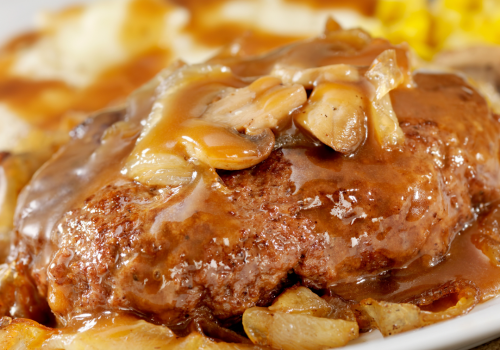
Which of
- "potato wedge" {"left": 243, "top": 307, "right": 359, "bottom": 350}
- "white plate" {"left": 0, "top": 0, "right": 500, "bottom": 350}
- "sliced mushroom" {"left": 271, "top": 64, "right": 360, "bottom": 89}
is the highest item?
"sliced mushroom" {"left": 271, "top": 64, "right": 360, "bottom": 89}

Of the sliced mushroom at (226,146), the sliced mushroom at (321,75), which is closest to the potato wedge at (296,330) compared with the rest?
the sliced mushroom at (226,146)

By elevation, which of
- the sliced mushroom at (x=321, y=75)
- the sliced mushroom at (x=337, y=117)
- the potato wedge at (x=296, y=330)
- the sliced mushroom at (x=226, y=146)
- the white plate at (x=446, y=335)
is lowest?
the potato wedge at (x=296, y=330)

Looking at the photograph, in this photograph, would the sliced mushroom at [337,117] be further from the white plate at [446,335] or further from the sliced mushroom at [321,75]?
the white plate at [446,335]

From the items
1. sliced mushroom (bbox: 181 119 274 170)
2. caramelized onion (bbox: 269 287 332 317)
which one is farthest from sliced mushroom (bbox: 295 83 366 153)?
caramelized onion (bbox: 269 287 332 317)

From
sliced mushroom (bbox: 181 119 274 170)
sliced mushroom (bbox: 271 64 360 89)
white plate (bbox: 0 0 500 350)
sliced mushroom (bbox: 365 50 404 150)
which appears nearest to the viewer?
white plate (bbox: 0 0 500 350)

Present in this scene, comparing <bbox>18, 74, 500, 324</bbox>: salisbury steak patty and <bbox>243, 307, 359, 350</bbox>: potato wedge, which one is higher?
<bbox>18, 74, 500, 324</bbox>: salisbury steak patty

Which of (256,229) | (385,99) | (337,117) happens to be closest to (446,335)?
(256,229)

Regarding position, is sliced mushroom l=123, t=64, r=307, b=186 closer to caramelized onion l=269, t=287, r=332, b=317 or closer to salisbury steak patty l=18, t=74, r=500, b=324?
salisbury steak patty l=18, t=74, r=500, b=324
